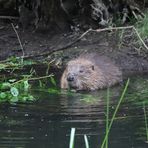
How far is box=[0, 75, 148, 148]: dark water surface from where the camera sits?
254 inches

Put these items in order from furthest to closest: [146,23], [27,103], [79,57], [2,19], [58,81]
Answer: [2,19] → [146,23] → [79,57] → [58,81] → [27,103]

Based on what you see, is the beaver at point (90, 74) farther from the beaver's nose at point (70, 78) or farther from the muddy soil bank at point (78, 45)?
the muddy soil bank at point (78, 45)

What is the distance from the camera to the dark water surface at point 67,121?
6.45 m

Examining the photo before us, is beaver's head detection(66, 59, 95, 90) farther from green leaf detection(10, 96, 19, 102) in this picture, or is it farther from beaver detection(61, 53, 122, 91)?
green leaf detection(10, 96, 19, 102)

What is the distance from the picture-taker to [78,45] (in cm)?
1232

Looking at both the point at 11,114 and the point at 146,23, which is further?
the point at 146,23

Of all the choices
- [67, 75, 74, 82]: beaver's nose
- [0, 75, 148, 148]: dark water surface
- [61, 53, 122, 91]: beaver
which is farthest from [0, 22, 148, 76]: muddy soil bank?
[0, 75, 148, 148]: dark water surface

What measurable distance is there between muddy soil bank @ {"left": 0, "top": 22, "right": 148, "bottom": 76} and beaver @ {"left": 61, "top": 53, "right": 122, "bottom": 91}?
24.2 inches

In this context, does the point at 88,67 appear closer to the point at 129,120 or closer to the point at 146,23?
the point at 146,23

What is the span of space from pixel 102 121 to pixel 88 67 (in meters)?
3.37

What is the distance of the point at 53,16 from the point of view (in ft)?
41.8

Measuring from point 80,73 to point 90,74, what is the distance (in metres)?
0.17

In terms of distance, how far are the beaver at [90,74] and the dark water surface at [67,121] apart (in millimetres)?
966

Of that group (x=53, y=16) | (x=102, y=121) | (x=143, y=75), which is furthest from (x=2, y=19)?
(x=102, y=121)
